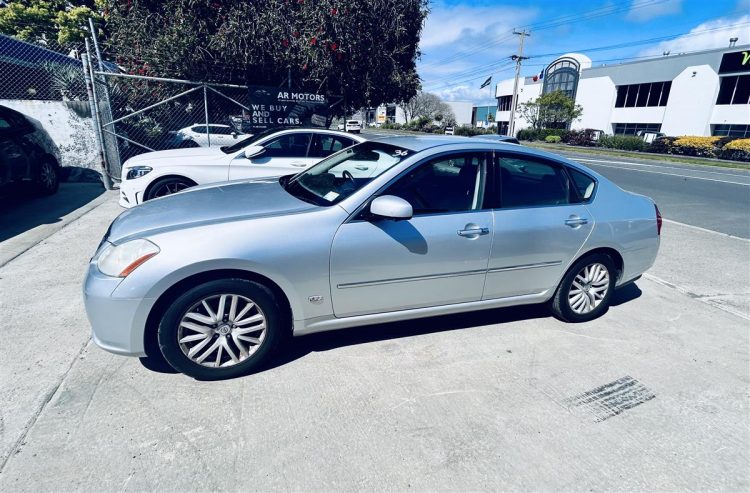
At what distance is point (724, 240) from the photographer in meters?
6.53

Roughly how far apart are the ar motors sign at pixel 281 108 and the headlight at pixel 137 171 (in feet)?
12.7

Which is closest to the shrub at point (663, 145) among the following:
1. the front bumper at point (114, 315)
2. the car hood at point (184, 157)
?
the car hood at point (184, 157)

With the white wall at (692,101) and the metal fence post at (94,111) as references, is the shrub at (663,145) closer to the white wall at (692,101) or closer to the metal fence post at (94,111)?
the white wall at (692,101)

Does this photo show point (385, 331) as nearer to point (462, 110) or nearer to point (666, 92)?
point (666, 92)

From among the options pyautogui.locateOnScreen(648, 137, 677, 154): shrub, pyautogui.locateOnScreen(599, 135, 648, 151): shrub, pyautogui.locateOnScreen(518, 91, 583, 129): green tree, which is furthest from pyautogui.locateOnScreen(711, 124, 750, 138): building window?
pyautogui.locateOnScreen(518, 91, 583, 129): green tree

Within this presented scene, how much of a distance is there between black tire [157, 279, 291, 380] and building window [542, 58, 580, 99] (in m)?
51.6

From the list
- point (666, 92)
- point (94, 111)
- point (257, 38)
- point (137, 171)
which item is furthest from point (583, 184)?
point (666, 92)

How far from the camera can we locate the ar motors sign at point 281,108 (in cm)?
940

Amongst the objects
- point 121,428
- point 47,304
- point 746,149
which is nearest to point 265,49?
point 47,304

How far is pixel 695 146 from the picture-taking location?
2859 cm

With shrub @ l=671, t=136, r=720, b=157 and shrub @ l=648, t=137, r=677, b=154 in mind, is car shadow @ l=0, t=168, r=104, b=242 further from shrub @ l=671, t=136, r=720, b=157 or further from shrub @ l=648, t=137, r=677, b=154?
shrub @ l=648, t=137, r=677, b=154

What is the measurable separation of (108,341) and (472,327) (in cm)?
272

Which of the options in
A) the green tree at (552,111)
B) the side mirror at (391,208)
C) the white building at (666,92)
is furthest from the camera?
the green tree at (552,111)

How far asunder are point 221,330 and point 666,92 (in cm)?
4584
